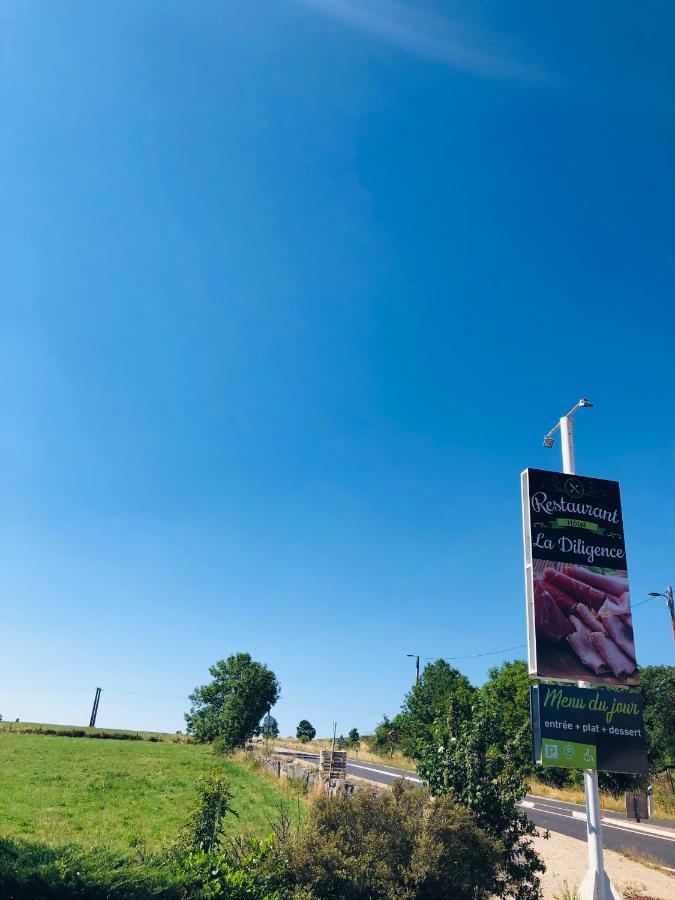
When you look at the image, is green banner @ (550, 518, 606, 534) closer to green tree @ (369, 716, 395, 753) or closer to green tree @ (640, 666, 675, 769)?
green tree @ (640, 666, 675, 769)

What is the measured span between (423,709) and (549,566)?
144 feet

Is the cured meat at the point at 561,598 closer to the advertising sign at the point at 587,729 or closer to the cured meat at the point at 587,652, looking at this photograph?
the cured meat at the point at 587,652

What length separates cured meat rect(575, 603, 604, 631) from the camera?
12.2 meters

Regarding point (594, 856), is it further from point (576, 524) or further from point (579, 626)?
point (576, 524)

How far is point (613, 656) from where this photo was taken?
1212cm

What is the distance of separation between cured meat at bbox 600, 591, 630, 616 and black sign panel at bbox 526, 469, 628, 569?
67cm

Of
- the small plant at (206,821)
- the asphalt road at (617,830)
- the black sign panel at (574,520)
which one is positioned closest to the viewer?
the small plant at (206,821)

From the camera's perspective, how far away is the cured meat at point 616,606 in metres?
12.4

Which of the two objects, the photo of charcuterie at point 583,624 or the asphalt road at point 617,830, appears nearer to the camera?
the photo of charcuterie at point 583,624

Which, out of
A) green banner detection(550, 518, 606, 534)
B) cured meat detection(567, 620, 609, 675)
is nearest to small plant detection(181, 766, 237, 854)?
cured meat detection(567, 620, 609, 675)

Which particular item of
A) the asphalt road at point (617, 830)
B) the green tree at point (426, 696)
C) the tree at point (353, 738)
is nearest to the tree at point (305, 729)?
the tree at point (353, 738)

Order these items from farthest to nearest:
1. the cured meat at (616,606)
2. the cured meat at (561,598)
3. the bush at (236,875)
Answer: the cured meat at (616,606)
the cured meat at (561,598)
the bush at (236,875)

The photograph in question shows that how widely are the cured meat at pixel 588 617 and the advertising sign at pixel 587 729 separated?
122 centimetres

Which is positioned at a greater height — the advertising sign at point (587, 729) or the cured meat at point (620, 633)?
the cured meat at point (620, 633)
